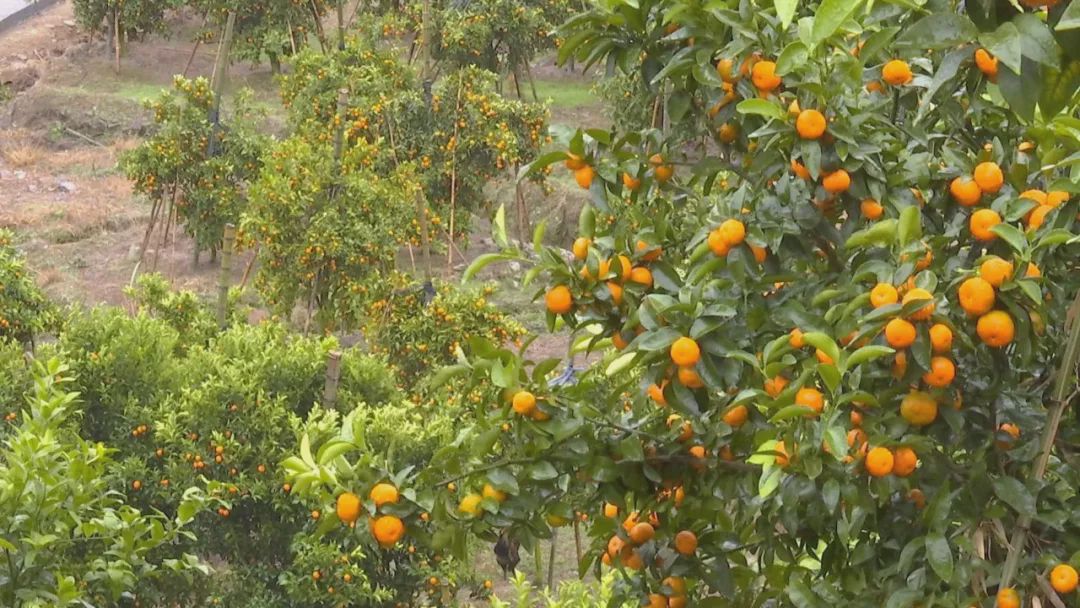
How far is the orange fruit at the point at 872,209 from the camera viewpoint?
60.6 inches

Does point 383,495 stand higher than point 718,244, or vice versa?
point 718,244

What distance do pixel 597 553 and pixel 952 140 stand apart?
2.71 feet

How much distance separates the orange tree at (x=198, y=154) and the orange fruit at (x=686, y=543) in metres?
6.45

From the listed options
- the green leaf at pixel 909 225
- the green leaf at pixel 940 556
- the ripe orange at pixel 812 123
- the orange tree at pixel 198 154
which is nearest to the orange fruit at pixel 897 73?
the ripe orange at pixel 812 123

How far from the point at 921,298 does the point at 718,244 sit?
13.3 inches

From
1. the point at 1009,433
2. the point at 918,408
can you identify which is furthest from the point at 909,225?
the point at 1009,433

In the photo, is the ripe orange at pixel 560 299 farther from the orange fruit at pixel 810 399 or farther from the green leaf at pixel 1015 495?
the green leaf at pixel 1015 495

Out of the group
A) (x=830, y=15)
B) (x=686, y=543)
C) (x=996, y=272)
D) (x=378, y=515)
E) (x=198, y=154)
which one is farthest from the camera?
(x=198, y=154)

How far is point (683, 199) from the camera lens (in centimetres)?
188

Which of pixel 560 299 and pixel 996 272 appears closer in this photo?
pixel 996 272

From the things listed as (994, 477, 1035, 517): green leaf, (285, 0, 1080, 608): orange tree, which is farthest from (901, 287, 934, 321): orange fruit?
(994, 477, 1035, 517): green leaf

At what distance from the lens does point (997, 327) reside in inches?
51.2

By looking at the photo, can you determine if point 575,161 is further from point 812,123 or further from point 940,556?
point 940,556

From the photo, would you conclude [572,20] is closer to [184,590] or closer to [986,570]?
[986,570]
